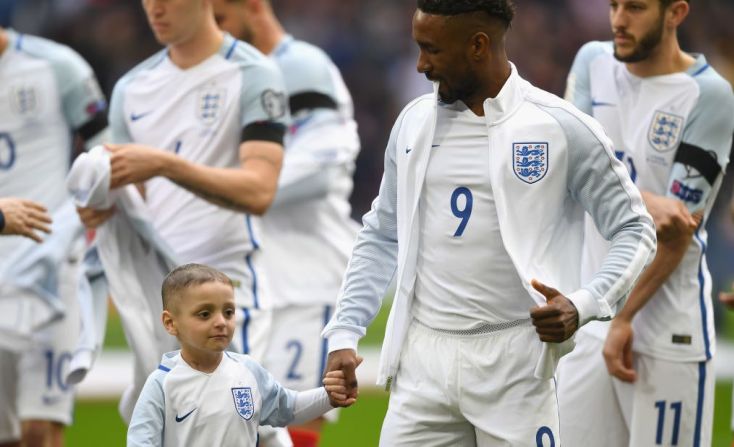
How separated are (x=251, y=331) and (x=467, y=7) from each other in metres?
2.32

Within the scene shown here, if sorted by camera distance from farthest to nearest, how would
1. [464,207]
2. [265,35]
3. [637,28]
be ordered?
[265,35], [637,28], [464,207]

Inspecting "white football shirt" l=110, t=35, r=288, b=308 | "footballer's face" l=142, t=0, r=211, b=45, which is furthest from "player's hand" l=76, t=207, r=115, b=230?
"footballer's face" l=142, t=0, r=211, b=45

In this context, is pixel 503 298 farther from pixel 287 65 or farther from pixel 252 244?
pixel 287 65

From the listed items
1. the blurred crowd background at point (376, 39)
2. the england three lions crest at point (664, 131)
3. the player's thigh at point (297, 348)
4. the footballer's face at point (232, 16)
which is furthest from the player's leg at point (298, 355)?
the blurred crowd background at point (376, 39)

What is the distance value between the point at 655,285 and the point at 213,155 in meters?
1.91

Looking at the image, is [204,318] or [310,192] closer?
[204,318]

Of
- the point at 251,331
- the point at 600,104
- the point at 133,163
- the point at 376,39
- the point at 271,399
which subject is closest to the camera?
the point at 271,399

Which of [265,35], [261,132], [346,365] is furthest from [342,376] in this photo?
[265,35]

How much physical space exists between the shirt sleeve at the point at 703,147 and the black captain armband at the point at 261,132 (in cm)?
164

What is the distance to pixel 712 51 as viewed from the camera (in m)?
15.7

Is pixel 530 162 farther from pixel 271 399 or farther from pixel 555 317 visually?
pixel 271 399

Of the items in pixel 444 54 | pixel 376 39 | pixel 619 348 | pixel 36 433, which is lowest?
pixel 376 39

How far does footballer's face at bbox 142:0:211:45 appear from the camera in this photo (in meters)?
6.18

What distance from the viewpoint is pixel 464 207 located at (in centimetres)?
458
